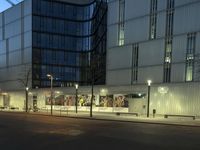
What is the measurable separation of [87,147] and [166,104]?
31949mm

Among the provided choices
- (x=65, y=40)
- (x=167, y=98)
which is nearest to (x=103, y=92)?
(x=167, y=98)

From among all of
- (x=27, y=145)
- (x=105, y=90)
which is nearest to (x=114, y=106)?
(x=105, y=90)

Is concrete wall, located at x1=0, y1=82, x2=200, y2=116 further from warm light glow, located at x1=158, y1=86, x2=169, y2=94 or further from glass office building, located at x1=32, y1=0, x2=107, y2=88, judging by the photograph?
glass office building, located at x1=32, y1=0, x2=107, y2=88

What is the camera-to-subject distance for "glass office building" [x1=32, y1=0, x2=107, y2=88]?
3221 inches

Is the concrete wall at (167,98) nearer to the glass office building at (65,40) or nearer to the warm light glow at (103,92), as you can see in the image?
the warm light glow at (103,92)

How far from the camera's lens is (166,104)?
147 feet

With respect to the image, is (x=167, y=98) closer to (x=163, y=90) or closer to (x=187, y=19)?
(x=163, y=90)

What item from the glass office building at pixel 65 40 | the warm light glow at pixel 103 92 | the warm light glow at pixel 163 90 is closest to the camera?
the warm light glow at pixel 163 90

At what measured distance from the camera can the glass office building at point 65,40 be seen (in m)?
81.8

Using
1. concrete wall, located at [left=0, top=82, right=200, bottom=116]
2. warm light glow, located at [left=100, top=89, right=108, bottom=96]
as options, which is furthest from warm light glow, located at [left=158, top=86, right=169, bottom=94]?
warm light glow, located at [left=100, top=89, right=108, bottom=96]

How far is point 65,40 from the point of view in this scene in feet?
285

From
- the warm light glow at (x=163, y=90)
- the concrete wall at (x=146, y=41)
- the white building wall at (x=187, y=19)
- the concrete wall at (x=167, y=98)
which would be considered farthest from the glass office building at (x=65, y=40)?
the warm light glow at (x=163, y=90)

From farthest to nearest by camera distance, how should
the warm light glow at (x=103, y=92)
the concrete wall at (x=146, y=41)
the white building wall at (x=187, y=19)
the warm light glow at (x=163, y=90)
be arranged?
the warm light glow at (x=103, y=92) < the concrete wall at (x=146, y=41) < the white building wall at (x=187, y=19) < the warm light glow at (x=163, y=90)

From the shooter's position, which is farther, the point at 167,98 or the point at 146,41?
the point at 146,41
